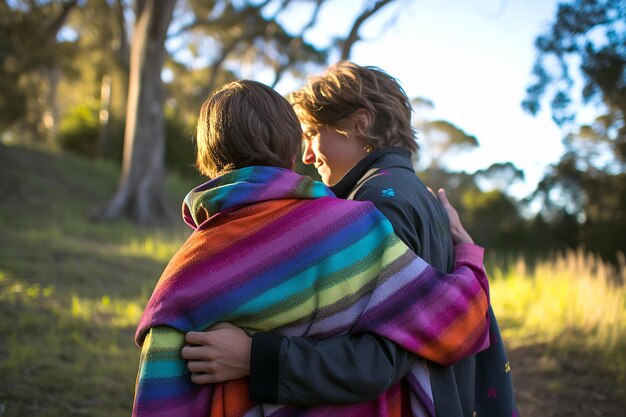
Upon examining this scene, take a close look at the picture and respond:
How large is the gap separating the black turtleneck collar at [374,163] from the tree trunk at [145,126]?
12.0 metres

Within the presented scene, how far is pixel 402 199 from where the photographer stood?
175cm

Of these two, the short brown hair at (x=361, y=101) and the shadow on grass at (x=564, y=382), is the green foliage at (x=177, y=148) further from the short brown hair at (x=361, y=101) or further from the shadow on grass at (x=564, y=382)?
the short brown hair at (x=361, y=101)

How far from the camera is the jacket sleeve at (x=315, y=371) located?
1.47 m

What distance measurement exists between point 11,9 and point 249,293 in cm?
1876

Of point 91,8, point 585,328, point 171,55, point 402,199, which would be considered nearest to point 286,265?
point 402,199

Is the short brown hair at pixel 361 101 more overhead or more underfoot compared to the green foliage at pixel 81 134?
more underfoot

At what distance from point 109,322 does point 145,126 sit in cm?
932

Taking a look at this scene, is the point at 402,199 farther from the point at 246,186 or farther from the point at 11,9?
the point at 11,9

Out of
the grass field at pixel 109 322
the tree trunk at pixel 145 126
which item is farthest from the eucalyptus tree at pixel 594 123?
the tree trunk at pixel 145 126

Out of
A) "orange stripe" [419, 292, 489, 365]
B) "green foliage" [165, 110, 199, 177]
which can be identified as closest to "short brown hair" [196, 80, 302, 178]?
"orange stripe" [419, 292, 489, 365]

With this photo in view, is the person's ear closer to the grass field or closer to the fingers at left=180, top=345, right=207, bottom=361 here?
the fingers at left=180, top=345, right=207, bottom=361

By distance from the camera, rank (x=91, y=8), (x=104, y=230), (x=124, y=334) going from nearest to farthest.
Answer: (x=124, y=334) < (x=104, y=230) < (x=91, y=8)

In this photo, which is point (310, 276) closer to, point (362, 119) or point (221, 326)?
point (221, 326)

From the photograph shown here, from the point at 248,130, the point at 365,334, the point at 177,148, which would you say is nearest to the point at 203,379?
the point at 365,334
